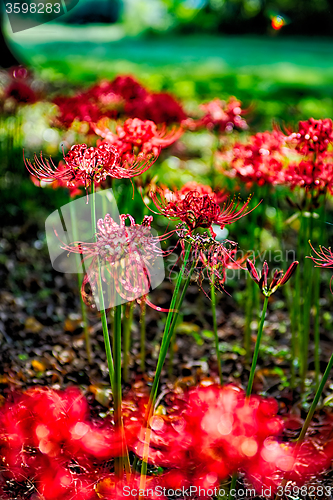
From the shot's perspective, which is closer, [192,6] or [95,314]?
[95,314]

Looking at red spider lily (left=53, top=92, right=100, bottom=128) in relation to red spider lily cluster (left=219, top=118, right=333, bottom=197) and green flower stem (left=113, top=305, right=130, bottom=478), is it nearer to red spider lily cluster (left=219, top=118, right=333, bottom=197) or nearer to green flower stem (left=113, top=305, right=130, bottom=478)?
red spider lily cluster (left=219, top=118, right=333, bottom=197)

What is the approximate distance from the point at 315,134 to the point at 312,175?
5.5 inches

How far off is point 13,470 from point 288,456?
2.55 ft

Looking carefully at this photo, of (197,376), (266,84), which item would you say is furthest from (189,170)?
(266,84)

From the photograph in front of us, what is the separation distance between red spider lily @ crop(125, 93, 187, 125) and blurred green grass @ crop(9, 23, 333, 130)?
2464 mm

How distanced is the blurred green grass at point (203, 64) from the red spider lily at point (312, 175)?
3.20 metres

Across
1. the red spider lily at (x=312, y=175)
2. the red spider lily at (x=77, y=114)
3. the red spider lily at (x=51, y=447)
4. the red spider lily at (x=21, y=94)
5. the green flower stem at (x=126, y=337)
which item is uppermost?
the red spider lily at (x=21, y=94)

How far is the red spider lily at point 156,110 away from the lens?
2.11m

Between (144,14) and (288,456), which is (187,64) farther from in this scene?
(288,456)

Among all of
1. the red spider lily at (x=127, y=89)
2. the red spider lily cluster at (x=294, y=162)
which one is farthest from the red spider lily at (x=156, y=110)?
the red spider lily cluster at (x=294, y=162)

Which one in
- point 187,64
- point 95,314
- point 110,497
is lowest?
point 110,497

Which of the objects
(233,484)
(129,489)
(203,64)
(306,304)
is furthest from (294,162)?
(203,64)

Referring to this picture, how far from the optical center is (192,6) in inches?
544

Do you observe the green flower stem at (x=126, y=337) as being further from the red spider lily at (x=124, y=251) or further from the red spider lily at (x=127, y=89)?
the red spider lily at (x=127, y=89)
